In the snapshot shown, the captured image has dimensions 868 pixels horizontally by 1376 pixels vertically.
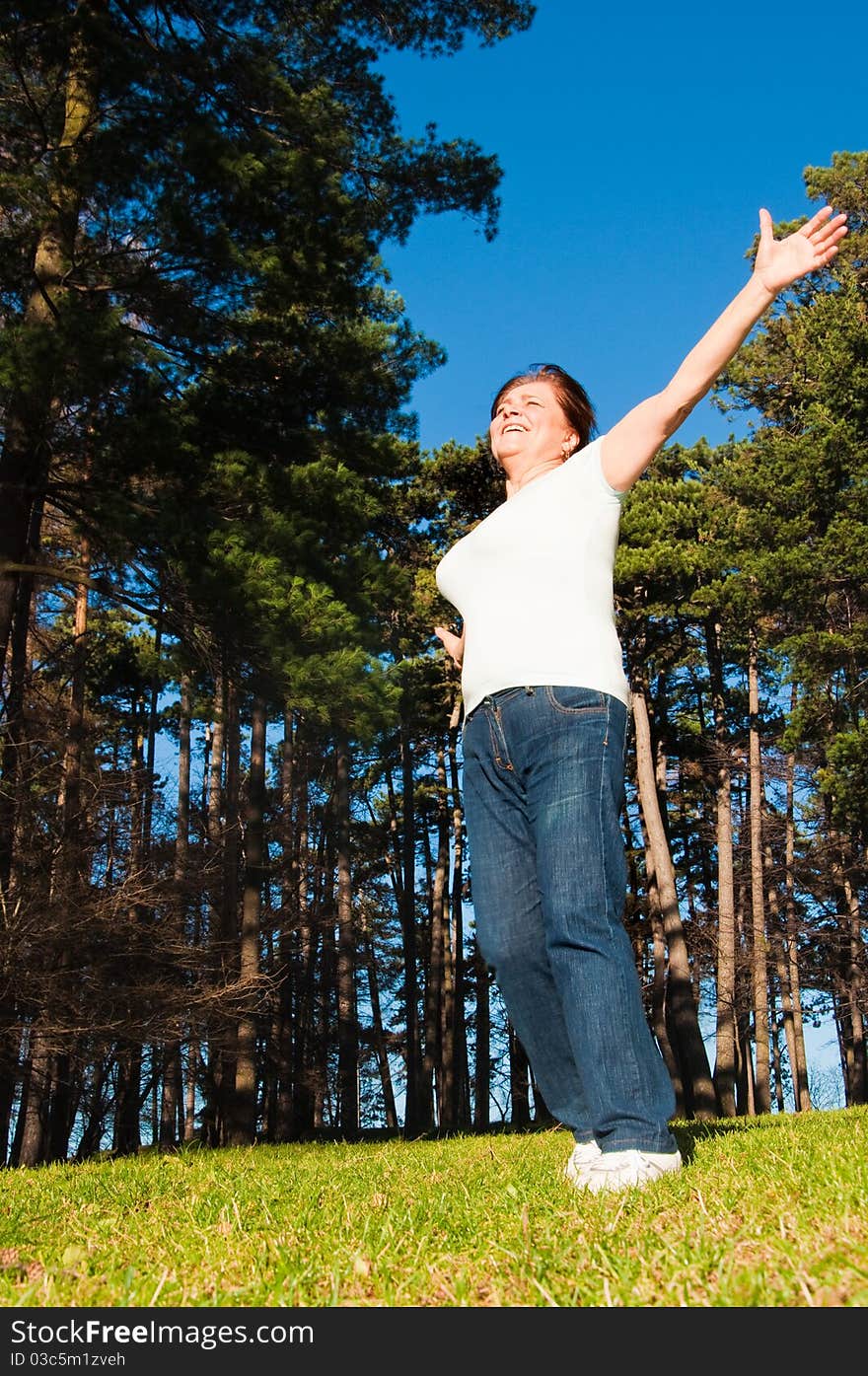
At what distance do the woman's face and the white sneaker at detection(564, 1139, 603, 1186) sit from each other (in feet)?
6.24

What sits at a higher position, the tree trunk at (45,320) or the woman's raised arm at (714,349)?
the tree trunk at (45,320)

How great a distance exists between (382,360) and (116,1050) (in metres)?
8.78

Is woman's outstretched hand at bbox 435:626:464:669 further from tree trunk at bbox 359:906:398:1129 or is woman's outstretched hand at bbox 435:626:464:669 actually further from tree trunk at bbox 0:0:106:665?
tree trunk at bbox 359:906:398:1129

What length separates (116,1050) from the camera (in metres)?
12.2

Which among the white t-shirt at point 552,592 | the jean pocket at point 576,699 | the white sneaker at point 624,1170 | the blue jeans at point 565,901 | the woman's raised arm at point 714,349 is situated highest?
the woman's raised arm at point 714,349

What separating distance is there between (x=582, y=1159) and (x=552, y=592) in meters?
1.44

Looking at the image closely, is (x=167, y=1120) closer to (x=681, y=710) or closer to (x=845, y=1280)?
(x=681, y=710)

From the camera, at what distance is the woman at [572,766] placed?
2547mm

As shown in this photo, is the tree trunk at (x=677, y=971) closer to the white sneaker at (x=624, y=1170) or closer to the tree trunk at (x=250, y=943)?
the tree trunk at (x=250, y=943)

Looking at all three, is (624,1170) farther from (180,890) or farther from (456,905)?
(456,905)

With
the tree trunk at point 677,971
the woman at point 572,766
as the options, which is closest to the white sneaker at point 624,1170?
the woman at point 572,766

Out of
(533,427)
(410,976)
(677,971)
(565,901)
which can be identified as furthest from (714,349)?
(410,976)

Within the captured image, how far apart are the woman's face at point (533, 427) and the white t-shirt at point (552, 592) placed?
0.25 m

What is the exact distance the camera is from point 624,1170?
244cm
